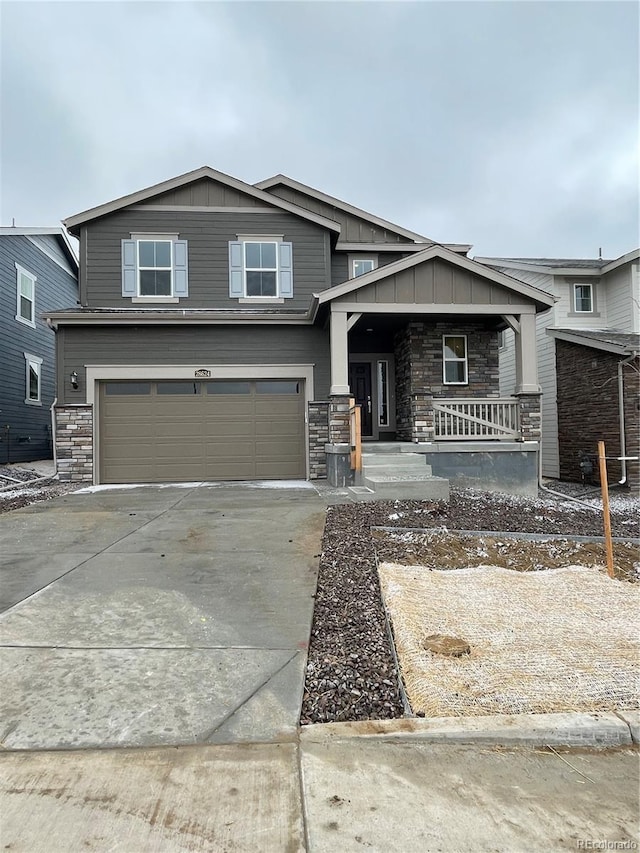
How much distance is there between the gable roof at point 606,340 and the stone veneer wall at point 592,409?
0.25m

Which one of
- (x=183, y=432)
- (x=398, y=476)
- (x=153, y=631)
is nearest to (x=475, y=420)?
(x=398, y=476)

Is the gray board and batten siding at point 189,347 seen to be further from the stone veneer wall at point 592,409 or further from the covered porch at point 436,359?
the stone veneer wall at point 592,409

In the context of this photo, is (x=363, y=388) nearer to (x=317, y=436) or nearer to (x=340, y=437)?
(x=317, y=436)

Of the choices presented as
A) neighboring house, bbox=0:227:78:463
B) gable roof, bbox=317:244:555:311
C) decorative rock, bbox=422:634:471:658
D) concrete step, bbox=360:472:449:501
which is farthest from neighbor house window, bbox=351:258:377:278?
decorative rock, bbox=422:634:471:658

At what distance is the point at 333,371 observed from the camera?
10.5 meters

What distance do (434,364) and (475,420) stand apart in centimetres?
195

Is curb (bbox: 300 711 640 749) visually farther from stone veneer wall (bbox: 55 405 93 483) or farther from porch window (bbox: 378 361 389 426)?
porch window (bbox: 378 361 389 426)

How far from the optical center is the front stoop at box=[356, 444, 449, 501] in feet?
26.7

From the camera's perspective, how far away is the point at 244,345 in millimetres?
11797

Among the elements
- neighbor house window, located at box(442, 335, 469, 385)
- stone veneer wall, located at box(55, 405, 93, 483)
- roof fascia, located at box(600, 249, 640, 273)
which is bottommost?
stone veneer wall, located at box(55, 405, 93, 483)

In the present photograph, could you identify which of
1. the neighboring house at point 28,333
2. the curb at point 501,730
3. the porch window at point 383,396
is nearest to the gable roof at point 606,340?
the porch window at point 383,396

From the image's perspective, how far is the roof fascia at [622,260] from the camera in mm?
13966

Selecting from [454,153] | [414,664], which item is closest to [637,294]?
[454,153]

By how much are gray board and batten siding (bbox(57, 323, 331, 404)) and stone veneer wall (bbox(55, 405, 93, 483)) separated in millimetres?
310
